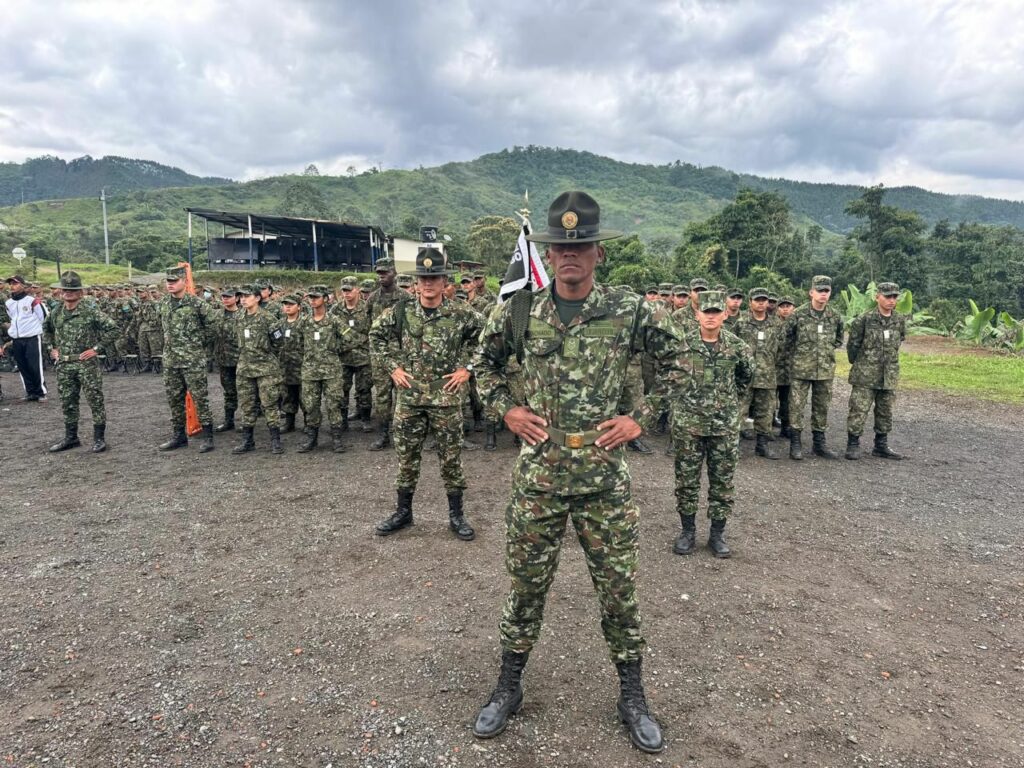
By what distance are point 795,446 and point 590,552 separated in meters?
6.08

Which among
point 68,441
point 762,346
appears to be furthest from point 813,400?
point 68,441

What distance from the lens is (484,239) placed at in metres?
49.2

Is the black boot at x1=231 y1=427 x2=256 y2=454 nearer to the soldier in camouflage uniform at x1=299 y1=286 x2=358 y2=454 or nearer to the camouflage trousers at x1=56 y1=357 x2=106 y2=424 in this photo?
the soldier in camouflage uniform at x1=299 y1=286 x2=358 y2=454

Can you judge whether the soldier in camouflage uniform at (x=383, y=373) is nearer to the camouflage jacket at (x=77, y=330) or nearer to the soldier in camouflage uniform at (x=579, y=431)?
the camouflage jacket at (x=77, y=330)

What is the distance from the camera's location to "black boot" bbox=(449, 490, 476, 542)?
16.8ft

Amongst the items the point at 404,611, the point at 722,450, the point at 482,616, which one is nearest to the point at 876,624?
the point at 722,450

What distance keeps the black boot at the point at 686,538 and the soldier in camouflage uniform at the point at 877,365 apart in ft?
13.4

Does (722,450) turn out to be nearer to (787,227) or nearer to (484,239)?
(787,227)

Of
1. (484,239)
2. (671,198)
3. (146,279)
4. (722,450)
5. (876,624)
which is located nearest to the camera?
(876,624)

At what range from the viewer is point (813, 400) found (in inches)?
314

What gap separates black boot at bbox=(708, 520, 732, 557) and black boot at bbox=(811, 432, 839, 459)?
3798 millimetres

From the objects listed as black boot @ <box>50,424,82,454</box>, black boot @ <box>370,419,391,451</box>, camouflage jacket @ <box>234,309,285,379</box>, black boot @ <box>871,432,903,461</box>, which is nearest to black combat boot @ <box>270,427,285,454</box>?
camouflage jacket @ <box>234,309,285,379</box>

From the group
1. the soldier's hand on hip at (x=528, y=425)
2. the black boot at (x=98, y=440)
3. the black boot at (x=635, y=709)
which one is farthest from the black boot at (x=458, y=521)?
the black boot at (x=98, y=440)

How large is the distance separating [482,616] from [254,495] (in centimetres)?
348
